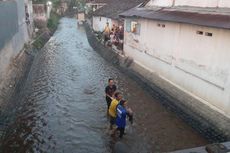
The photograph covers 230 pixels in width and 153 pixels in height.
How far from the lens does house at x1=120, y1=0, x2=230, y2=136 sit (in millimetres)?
12016

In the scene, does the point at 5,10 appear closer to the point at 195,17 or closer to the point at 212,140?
the point at 195,17

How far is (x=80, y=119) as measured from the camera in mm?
14125

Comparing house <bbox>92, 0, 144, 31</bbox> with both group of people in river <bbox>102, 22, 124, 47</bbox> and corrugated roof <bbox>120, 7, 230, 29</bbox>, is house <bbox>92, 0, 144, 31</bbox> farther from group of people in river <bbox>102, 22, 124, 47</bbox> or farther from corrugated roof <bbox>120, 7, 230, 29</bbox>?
corrugated roof <bbox>120, 7, 230, 29</bbox>

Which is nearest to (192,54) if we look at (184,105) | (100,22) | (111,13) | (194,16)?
(194,16)

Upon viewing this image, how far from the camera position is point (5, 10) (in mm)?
17281

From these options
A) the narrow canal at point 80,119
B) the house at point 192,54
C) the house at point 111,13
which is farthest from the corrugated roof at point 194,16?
the house at point 111,13

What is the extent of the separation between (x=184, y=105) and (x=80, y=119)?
500 cm

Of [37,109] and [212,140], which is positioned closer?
[212,140]

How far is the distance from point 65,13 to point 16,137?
7564cm

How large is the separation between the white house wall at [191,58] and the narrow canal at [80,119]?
5.40ft

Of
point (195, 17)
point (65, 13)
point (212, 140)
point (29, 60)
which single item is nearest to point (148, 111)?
point (212, 140)

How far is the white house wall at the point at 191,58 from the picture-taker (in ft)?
39.5

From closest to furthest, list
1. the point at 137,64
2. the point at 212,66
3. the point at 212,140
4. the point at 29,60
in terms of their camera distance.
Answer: the point at 212,140
the point at 212,66
the point at 137,64
the point at 29,60

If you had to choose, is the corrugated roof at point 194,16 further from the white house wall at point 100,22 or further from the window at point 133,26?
the white house wall at point 100,22
